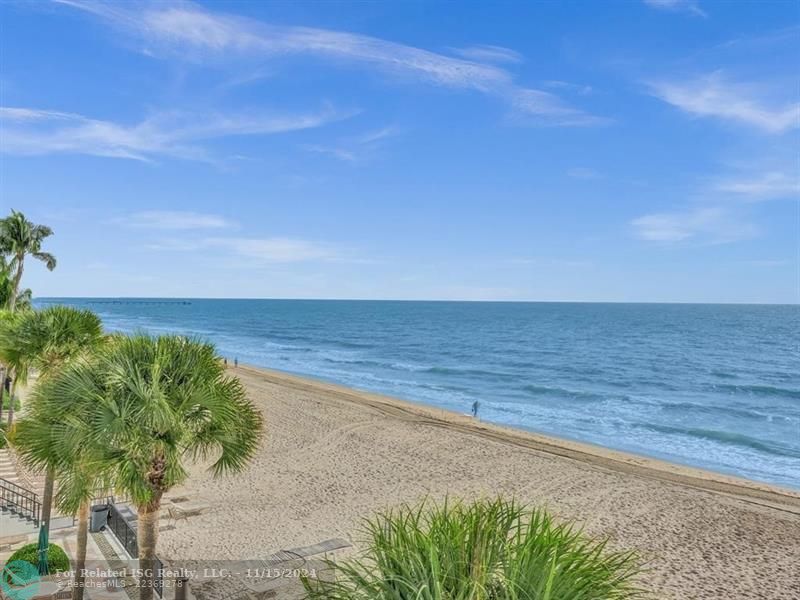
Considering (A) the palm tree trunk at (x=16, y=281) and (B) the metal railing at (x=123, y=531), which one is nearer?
(B) the metal railing at (x=123, y=531)

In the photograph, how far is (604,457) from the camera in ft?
68.9

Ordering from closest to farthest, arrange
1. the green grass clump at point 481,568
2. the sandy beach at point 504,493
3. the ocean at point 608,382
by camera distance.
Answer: the green grass clump at point 481,568
the sandy beach at point 504,493
the ocean at point 608,382

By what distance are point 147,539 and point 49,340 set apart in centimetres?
461

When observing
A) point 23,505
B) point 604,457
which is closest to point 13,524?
point 23,505

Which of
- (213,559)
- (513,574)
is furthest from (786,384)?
(513,574)

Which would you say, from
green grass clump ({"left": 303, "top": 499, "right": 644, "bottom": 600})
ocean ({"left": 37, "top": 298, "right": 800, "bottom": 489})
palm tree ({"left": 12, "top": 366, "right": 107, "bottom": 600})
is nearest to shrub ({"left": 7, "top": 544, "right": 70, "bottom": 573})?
palm tree ({"left": 12, "top": 366, "right": 107, "bottom": 600})

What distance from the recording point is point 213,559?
10969 millimetres

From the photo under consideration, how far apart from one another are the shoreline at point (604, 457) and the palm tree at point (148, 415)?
54.0 ft

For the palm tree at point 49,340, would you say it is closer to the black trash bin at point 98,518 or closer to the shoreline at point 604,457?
the black trash bin at point 98,518

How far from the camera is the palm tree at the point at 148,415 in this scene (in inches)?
223

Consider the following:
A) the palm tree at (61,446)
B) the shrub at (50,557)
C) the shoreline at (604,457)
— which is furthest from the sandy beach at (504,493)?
the palm tree at (61,446)

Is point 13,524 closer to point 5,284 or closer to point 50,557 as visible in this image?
point 50,557

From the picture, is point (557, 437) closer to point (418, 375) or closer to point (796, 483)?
point (796, 483)

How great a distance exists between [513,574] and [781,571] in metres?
11.9
